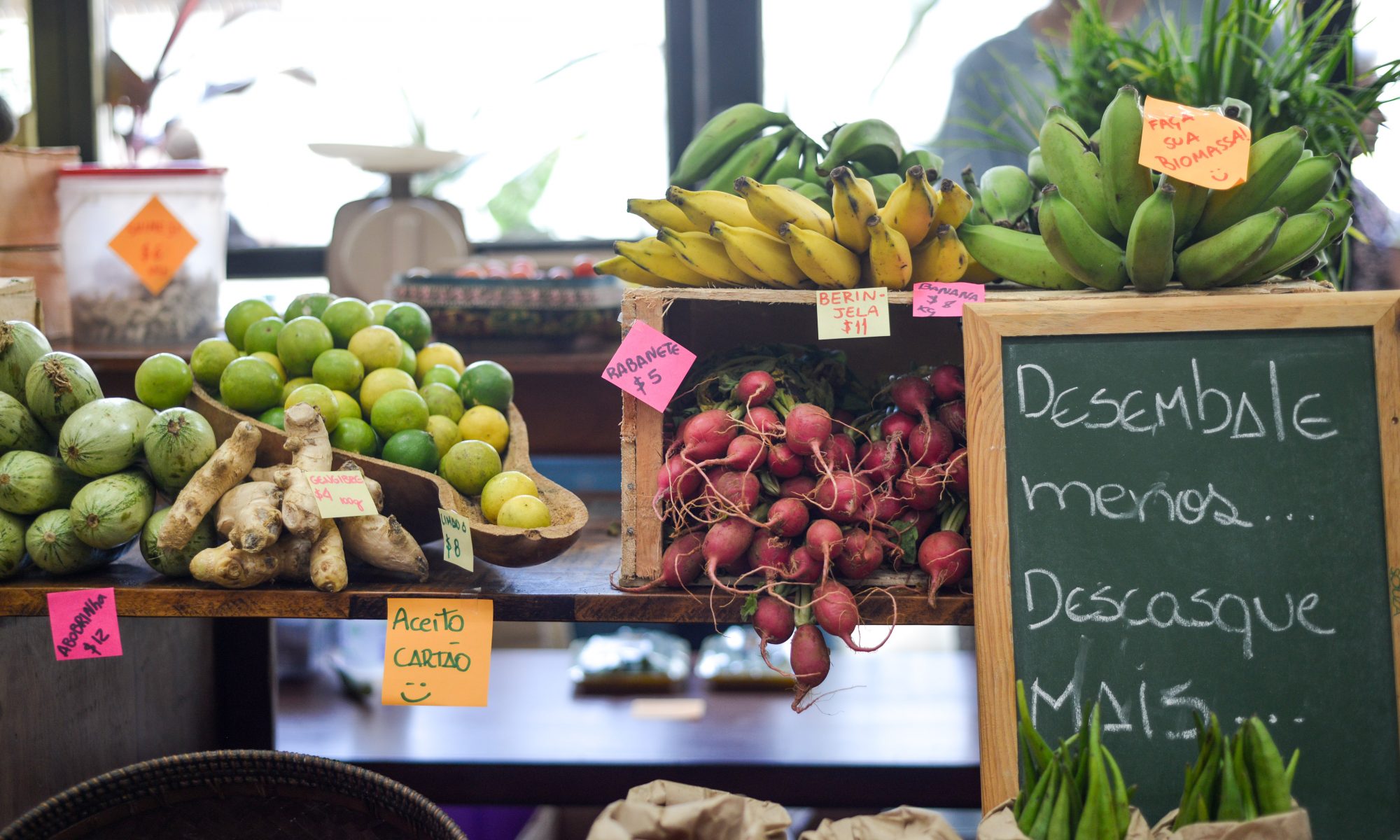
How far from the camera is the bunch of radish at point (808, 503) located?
1.10 metres

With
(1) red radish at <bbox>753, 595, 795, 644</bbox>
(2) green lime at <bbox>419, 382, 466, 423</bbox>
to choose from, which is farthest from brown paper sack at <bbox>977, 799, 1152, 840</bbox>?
(2) green lime at <bbox>419, 382, 466, 423</bbox>

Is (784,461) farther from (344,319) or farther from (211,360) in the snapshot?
(211,360)

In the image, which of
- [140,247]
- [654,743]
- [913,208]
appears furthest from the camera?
[140,247]

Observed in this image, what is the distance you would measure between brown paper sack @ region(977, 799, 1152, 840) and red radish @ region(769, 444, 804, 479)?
410mm

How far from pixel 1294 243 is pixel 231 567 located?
1.23 metres

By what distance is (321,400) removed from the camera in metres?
1.25

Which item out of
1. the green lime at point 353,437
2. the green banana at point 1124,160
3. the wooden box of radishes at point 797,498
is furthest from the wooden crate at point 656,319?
the green lime at point 353,437

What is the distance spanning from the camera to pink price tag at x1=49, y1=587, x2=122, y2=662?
1112mm

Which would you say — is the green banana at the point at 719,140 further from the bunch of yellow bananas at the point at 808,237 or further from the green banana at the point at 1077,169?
the green banana at the point at 1077,169

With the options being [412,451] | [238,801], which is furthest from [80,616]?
[412,451]

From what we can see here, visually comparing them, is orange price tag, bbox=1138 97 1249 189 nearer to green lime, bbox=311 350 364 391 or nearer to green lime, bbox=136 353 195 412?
green lime, bbox=311 350 364 391

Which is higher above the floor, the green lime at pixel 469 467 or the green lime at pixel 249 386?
the green lime at pixel 249 386

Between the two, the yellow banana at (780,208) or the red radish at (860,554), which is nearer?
the red radish at (860,554)

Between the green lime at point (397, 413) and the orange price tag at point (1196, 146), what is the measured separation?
91cm
